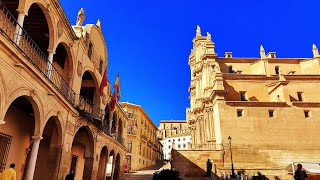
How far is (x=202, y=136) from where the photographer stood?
35.3 m

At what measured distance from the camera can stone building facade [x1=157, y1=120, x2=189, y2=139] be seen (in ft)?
316

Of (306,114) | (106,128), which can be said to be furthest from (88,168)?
(306,114)

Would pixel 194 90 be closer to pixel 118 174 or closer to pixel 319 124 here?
pixel 319 124

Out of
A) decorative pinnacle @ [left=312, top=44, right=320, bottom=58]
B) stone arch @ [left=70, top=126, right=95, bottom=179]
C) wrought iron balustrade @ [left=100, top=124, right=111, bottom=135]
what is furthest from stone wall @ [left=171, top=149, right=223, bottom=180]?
decorative pinnacle @ [left=312, top=44, right=320, bottom=58]

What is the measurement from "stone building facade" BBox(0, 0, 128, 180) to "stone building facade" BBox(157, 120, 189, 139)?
78930mm

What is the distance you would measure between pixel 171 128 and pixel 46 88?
297 feet

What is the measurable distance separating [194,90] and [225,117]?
20.0 meters

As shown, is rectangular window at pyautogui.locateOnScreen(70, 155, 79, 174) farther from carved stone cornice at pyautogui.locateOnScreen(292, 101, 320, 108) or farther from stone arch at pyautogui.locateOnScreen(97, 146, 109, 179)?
carved stone cornice at pyautogui.locateOnScreen(292, 101, 320, 108)

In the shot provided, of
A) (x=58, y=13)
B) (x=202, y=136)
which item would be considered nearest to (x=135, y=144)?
(x=202, y=136)

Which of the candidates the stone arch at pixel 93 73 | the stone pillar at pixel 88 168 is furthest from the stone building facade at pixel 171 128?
the stone pillar at pixel 88 168

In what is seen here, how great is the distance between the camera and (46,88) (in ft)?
31.6

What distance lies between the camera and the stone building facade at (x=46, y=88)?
25.8 feet

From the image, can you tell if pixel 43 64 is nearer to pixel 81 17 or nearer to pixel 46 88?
pixel 46 88

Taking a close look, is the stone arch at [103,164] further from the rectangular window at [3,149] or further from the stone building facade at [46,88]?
the rectangular window at [3,149]
